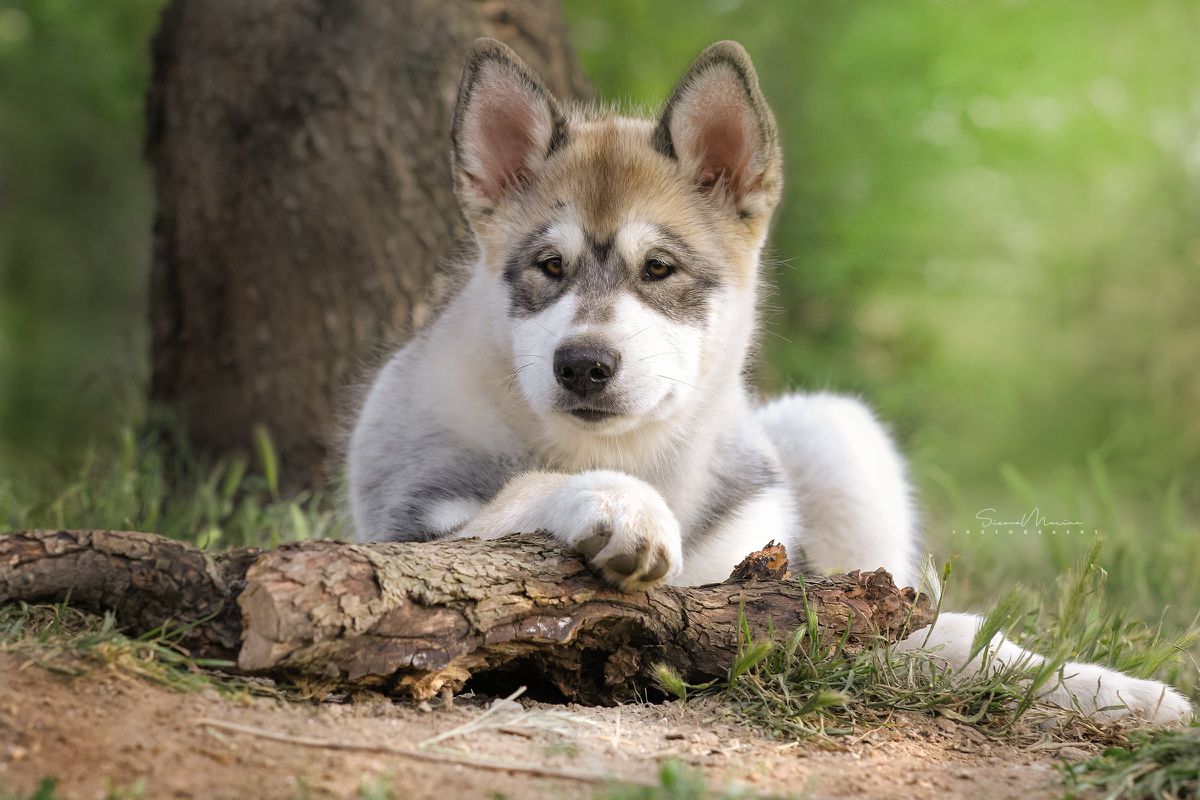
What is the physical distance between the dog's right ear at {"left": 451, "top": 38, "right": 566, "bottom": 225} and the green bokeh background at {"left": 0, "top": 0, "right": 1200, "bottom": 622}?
3.32 feet

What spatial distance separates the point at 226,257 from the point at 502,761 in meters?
4.11

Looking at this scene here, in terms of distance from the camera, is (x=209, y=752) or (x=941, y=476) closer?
(x=209, y=752)

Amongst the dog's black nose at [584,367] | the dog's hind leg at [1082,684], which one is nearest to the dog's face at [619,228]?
the dog's black nose at [584,367]

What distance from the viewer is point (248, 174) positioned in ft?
19.2

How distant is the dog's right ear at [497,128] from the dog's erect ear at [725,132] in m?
0.41

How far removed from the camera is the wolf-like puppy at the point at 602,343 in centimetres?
343

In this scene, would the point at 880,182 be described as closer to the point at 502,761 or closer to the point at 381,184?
the point at 381,184

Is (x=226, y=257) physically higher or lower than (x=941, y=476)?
higher

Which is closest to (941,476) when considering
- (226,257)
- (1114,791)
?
(1114,791)

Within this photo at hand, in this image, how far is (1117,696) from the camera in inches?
131

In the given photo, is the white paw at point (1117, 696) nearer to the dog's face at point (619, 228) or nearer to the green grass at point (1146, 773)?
the green grass at point (1146, 773)

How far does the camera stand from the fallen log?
2.57 m

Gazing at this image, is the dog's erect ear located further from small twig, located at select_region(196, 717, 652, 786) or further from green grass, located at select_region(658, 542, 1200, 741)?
small twig, located at select_region(196, 717, 652, 786)

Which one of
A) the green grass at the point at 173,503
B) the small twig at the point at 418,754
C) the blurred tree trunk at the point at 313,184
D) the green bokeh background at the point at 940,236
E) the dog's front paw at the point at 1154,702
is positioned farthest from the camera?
the green bokeh background at the point at 940,236
